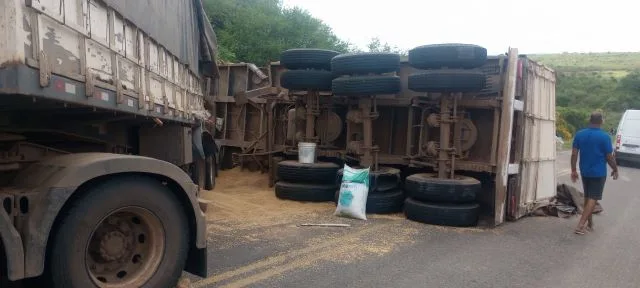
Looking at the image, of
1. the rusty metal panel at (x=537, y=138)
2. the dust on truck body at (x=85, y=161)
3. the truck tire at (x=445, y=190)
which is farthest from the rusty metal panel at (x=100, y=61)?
the rusty metal panel at (x=537, y=138)

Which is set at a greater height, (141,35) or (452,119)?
(141,35)

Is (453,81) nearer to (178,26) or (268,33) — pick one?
(178,26)

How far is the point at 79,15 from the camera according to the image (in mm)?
3111

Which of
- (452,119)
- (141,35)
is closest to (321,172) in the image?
(452,119)

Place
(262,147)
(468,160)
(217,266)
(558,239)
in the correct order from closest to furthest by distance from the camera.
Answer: (217,266)
(558,239)
(468,160)
(262,147)

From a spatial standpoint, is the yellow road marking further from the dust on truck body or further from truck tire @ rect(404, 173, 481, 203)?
truck tire @ rect(404, 173, 481, 203)

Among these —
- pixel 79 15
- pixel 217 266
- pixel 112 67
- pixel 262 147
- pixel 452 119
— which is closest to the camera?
pixel 79 15

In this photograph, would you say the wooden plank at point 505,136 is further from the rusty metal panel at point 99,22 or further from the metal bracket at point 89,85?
the metal bracket at point 89,85

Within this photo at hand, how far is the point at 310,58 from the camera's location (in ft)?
29.5

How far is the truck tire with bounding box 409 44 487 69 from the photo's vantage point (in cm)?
729

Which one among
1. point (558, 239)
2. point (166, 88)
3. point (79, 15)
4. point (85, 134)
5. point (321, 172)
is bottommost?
point (558, 239)

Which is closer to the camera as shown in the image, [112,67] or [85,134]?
[112,67]

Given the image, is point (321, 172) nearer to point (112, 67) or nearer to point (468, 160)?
point (468, 160)

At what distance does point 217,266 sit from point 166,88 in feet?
5.69
